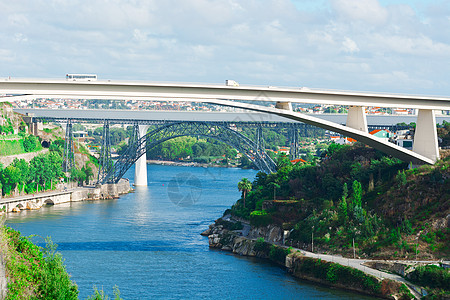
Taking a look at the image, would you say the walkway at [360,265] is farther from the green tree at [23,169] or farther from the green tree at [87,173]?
the green tree at [87,173]

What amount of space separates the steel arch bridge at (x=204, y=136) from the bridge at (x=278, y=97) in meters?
28.2

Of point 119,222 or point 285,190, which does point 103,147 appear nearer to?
point 119,222

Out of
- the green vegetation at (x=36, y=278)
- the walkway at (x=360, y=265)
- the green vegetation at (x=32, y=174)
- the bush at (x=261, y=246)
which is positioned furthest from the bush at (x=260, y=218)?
the green vegetation at (x=32, y=174)

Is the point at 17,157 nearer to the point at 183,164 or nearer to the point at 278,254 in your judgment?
the point at 278,254

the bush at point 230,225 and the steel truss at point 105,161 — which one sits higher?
the steel truss at point 105,161

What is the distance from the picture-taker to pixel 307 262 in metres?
40.8

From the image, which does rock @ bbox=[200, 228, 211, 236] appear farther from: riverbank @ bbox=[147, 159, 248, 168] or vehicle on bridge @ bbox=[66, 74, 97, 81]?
riverbank @ bbox=[147, 159, 248, 168]

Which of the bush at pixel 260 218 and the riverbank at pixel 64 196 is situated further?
the riverbank at pixel 64 196

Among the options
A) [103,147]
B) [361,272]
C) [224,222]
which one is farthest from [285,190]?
[103,147]

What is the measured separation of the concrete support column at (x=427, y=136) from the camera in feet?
147

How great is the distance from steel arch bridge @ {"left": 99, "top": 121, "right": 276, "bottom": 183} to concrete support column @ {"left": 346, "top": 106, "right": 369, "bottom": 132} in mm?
28389

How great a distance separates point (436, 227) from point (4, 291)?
2533 cm

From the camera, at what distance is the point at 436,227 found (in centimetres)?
4075

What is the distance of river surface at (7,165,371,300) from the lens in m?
37.3
